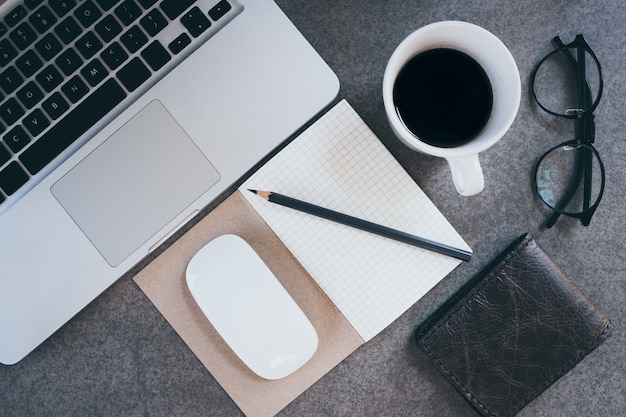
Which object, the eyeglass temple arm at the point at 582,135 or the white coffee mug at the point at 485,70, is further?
the eyeglass temple arm at the point at 582,135

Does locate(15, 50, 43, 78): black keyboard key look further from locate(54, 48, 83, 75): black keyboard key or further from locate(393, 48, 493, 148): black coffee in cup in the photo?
locate(393, 48, 493, 148): black coffee in cup

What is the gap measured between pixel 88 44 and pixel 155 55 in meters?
0.06

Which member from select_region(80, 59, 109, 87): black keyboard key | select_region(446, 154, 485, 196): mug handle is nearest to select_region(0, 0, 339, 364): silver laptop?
select_region(80, 59, 109, 87): black keyboard key

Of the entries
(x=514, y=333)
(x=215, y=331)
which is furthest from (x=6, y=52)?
(x=514, y=333)

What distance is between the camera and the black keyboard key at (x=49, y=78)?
1.57ft

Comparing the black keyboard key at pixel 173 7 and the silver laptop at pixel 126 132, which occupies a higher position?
the black keyboard key at pixel 173 7

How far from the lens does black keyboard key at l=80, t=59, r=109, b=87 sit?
48 centimetres

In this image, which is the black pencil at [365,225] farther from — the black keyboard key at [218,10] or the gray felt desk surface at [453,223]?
the black keyboard key at [218,10]

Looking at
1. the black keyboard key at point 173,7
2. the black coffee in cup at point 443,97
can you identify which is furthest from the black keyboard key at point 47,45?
the black coffee in cup at point 443,97

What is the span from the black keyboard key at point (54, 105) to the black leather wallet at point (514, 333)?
16.3 inches

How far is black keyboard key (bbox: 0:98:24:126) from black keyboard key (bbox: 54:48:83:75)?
0.17ft

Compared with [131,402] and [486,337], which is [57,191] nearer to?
[131,402]

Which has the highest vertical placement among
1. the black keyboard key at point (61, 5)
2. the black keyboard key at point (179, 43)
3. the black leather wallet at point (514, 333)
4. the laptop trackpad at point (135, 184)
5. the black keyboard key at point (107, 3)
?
the black keyboard key at point (61, 5)

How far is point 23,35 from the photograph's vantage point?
0.48m
